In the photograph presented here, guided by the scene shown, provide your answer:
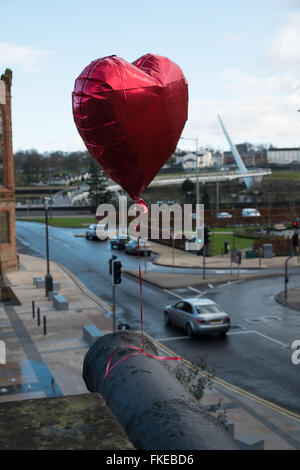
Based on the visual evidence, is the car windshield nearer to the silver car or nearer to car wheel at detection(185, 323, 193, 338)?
the silver car

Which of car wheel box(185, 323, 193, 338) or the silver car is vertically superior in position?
the silver car

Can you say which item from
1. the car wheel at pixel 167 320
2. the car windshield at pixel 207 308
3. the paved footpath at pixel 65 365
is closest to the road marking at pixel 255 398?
the paved footpath at pixel 65 365

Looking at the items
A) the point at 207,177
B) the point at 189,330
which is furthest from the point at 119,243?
the point at 207,177

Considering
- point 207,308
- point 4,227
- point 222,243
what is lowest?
point 222,243

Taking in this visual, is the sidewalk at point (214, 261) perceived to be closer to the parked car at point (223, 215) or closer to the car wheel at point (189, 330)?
the car wheel at point (189, 330)

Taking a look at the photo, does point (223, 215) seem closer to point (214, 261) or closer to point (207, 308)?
point (214, 261)

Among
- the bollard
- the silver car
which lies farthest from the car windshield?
the bollard
